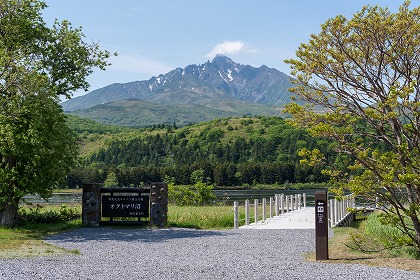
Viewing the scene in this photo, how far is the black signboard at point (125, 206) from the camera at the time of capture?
22.0 metres

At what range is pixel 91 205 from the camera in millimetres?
21750

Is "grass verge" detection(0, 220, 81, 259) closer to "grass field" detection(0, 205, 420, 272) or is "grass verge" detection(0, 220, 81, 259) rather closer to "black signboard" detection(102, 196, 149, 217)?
"grass field" detection(0, 205, 420, 272)

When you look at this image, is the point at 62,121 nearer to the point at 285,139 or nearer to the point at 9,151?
the point at 9,151

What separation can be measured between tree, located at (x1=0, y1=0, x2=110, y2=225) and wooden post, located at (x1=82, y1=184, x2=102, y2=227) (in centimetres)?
131

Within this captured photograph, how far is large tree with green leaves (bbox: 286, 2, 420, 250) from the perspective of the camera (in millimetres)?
11891

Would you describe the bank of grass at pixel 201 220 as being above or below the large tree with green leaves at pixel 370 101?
below

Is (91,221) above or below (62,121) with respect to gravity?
below

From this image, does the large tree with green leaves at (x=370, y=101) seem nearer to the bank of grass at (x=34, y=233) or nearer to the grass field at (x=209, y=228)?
the grass field at (x=209, y=228)

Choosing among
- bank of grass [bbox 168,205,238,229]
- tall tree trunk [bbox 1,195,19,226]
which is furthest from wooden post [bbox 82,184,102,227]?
bank of grass [bbox 168,205,238,229]

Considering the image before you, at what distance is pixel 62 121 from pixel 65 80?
247 centimetres

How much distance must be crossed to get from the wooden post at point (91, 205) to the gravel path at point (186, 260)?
2.94 meters

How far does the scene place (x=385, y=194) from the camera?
12031 mm

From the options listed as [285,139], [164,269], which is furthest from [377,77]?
[285,139]

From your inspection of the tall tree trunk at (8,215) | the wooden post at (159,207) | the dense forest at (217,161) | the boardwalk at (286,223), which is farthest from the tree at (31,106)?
the dense forest at (217,161)
